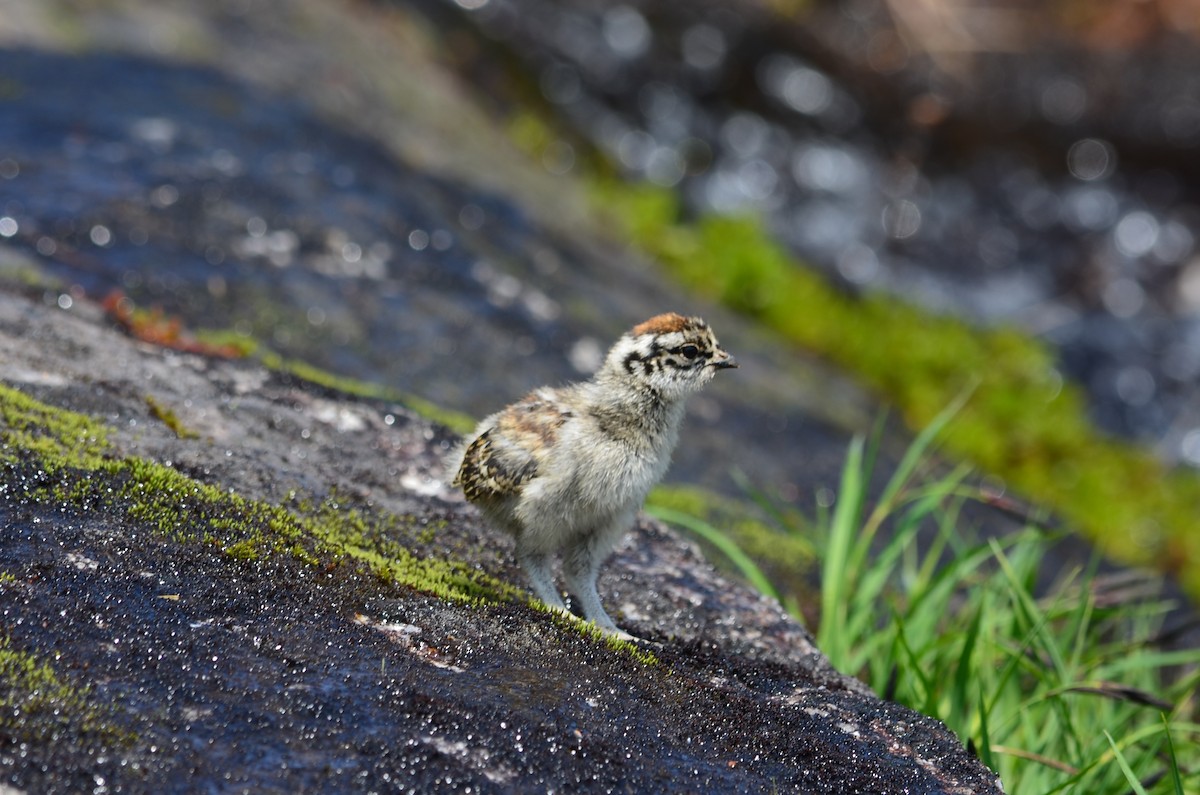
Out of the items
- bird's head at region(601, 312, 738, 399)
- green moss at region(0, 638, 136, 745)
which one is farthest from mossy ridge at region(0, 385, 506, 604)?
bird's head at region(601, 312, 738, 399)

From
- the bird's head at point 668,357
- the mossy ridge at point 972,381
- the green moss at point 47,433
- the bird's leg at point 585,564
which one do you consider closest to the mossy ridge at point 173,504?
the green moss at point 47,433

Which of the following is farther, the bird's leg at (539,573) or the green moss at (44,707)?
the bird's leg at (539,573)

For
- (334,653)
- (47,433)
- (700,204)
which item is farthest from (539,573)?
(700,204)

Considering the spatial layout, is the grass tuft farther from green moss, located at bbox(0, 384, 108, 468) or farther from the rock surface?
green moss, located at bbox(0, 384, 108, 468)

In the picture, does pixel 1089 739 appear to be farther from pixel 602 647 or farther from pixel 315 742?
pixel 315 742

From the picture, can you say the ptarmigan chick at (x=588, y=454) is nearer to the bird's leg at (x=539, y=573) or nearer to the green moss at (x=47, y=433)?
the bird's leg at (x=539, y=573)

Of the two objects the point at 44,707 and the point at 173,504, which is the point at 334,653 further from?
the point at 173,504
